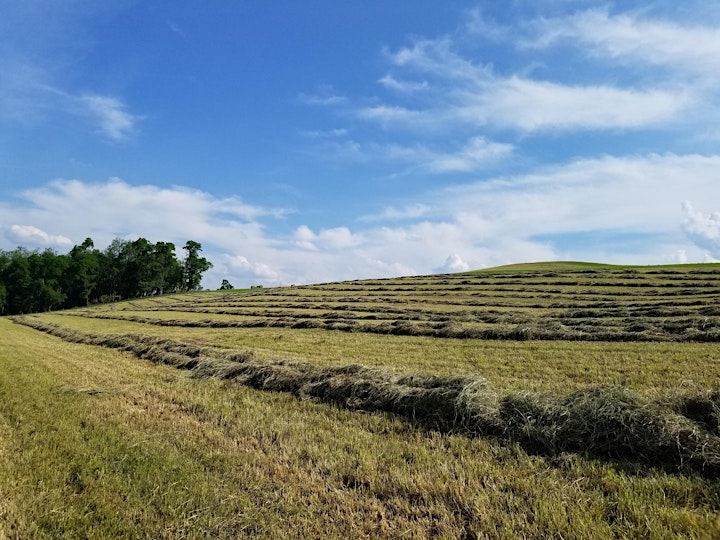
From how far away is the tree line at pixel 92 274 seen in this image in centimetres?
7525

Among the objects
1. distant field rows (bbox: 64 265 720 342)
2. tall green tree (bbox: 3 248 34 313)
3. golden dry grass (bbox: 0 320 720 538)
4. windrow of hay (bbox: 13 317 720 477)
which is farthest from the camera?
tall green tree (bbox: 3 248 34 313)

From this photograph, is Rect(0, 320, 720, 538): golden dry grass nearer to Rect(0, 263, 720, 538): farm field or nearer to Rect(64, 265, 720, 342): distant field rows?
Rect(0, 263, 720, 538): farm field

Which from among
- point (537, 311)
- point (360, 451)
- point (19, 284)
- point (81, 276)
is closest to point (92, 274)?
point (81, 276)

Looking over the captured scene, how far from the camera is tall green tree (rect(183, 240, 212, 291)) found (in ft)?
331

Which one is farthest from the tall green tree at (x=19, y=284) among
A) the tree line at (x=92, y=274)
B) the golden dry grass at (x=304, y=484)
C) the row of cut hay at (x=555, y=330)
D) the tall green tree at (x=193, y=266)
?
the golden dry grass at (x=304, y=484)

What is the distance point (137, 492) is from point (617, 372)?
1068 cm

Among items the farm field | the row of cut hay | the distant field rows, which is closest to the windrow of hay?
the farm field

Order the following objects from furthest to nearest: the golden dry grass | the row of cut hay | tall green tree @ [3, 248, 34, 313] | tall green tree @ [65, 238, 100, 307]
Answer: tall green tree @ [65, 238, 100, 307] → tall green tree @ [3, 248, 34, 313] → the row of cut hay → the golden dry grass

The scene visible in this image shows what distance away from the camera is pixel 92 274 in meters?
83.1

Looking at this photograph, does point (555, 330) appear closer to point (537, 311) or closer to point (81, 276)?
point (537, 311)

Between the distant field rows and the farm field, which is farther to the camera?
the distant field rows

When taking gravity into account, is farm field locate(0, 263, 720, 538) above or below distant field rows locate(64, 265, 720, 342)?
below

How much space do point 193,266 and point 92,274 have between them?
72.4 feet

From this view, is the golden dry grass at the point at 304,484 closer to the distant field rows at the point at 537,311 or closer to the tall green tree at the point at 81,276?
the distant field rows at the point at 537,311
